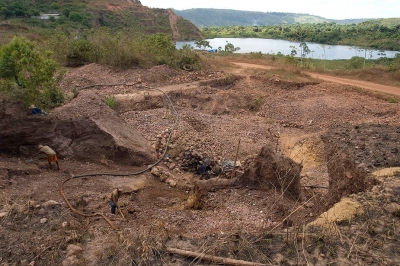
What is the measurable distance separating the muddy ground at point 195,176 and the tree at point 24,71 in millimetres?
404

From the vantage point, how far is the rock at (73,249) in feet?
12.9

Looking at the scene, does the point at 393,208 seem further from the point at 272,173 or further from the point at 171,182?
the point at 171,182

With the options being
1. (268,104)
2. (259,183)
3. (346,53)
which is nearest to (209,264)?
(259,183)

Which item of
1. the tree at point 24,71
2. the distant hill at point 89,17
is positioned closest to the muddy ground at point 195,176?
the tree at point 24,71

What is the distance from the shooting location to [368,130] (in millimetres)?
6578

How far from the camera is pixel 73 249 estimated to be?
4004mm

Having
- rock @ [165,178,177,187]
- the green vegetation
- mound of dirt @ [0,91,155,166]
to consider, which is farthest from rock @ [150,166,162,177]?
the green vegetation

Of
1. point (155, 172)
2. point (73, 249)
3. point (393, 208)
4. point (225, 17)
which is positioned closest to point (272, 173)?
point (393, 208)

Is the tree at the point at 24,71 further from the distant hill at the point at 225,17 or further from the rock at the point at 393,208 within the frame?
the distant hill at the point at 225,17

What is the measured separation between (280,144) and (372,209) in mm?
5933

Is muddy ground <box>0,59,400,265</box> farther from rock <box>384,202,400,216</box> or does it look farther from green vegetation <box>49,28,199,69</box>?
green vegetation <box>49,28,199,69</box>

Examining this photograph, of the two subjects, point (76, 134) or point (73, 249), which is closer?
point (73, 249)

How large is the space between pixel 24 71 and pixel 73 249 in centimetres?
516

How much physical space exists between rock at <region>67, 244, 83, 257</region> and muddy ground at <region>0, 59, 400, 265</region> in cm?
1
